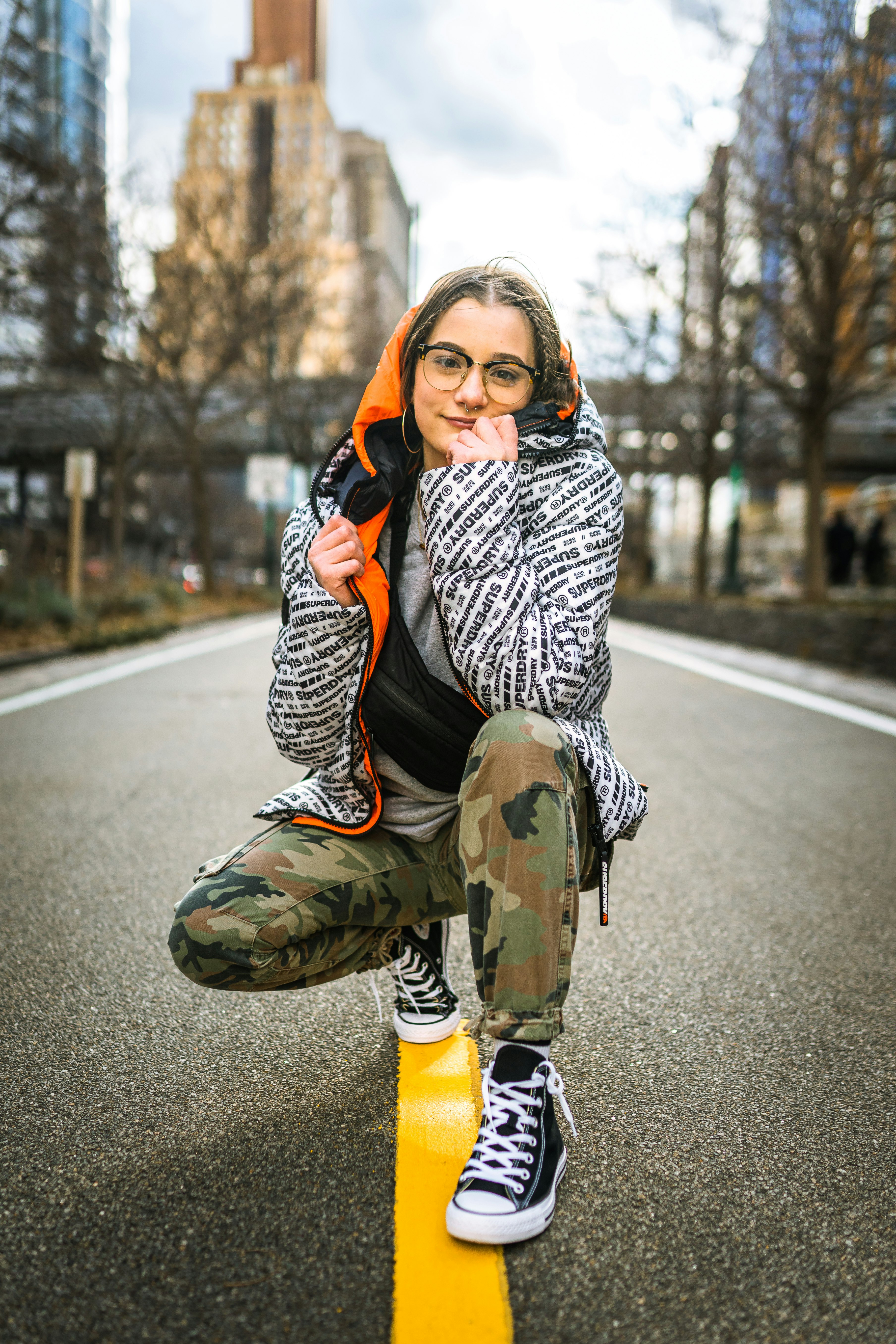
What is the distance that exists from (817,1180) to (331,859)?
1014 mm

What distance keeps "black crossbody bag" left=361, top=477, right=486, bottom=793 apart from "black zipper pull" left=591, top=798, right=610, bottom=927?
27 cm

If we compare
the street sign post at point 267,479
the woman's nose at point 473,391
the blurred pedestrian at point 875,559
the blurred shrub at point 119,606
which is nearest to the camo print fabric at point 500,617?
the woman's nose at point 473,391

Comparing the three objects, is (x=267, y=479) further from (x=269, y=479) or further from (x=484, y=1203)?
(x=484, y=1203)

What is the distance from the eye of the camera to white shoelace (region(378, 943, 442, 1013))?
2.37 metres

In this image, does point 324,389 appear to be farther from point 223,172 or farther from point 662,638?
point 662,638

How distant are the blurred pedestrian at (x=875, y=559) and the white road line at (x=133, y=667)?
11938 mm

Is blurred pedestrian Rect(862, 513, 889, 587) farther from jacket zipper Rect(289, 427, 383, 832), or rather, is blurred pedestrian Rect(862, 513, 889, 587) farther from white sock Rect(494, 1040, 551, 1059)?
white sock Rect(494, 1040, 551, 1059)

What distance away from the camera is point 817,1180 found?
1.89m

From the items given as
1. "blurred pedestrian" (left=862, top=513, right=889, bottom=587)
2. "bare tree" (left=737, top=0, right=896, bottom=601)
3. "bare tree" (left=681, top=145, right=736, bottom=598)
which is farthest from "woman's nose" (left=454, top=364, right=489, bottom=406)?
"blurred pedestrian" (left=862, top=513, right=889, bottom=587)

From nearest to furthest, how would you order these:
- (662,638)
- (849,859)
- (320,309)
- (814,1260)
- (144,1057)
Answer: (814,1260)
(144,1057)
(849,859)
(662,638)
(320,309)

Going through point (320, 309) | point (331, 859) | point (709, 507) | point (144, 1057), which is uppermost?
point (320, 309)

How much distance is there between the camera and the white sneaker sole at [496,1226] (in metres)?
1.69

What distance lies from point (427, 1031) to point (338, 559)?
106cm

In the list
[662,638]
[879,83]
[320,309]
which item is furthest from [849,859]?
[320,309]
